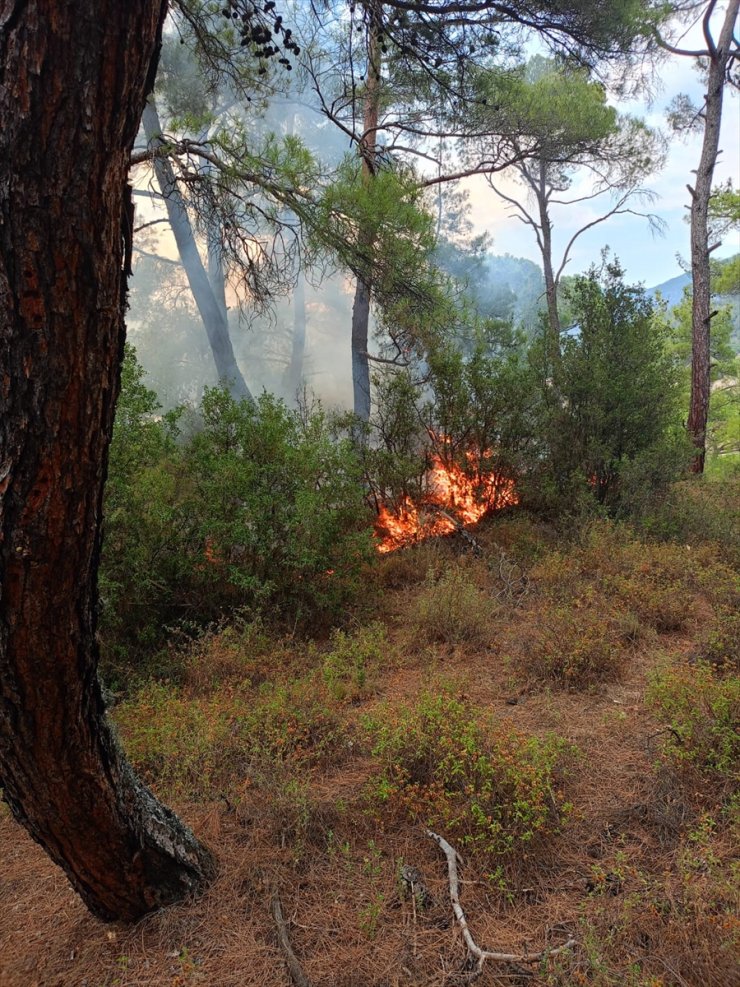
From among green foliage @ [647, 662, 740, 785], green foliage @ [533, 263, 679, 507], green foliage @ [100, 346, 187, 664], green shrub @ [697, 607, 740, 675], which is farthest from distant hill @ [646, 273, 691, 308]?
green foliage @ [100, 346, 187, 664]

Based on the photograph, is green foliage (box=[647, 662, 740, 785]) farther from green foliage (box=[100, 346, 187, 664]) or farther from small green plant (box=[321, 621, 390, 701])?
green foliage (box=[100, 346, 187, 664])

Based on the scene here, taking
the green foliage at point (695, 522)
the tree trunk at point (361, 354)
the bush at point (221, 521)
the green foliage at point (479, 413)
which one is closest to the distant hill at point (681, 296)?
the green foliage at point (479, 413)

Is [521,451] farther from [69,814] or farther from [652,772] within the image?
[69,814]

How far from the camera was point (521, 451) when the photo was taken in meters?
7.51

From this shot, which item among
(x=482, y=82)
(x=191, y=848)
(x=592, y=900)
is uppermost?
(x=482, y=82)

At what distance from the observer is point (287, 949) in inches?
80.1

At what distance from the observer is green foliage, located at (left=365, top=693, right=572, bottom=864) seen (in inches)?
96.1

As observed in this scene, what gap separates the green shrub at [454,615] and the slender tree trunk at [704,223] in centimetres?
676

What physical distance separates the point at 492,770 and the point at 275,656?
80.9 inches

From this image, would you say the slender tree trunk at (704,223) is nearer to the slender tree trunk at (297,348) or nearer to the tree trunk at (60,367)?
the tree trunk at (60,367)

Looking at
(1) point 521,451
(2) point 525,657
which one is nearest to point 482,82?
(1) point 521,451

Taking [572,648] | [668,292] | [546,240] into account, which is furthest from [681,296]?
[572,648]

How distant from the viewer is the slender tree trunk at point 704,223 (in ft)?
31.2

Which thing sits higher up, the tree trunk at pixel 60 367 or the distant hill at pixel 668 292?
the distant hill at pixel 668 292
